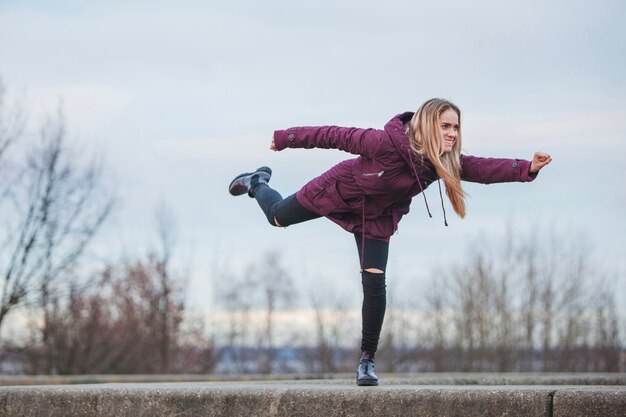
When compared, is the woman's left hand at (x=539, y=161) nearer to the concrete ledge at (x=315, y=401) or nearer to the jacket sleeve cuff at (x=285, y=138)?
the concrete ledge at (x=315, y=401)

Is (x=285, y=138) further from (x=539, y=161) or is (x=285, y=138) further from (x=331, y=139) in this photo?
(x=539, y=161)

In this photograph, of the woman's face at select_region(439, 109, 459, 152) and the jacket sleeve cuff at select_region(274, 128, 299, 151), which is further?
the jacket sleeve cuff at select_region(274, 128, 299, 151)

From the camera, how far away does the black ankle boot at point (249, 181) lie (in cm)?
802

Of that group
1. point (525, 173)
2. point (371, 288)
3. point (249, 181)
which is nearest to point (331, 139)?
point (371, 288)

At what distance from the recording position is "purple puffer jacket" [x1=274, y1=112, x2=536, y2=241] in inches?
259

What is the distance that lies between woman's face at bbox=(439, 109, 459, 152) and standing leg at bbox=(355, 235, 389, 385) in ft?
2.48

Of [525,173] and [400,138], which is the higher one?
[400,138]

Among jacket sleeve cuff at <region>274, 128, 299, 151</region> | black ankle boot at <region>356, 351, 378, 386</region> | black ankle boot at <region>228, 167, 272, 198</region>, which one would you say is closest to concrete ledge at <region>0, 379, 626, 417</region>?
black ankle boot at <region>356, 351, 378, 386</region>

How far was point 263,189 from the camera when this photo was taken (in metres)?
7.77

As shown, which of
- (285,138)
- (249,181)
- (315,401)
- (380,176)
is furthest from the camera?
(249,181)

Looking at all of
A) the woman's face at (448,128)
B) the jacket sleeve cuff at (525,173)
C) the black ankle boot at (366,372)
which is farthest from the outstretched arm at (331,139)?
the black ankle boot at (366,372)

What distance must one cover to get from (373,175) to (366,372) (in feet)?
4.20

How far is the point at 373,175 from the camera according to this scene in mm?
6648

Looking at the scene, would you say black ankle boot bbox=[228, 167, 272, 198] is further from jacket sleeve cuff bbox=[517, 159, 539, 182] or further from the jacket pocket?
jacket sleeve cuff bbox=[517, 159, 539, 182]
